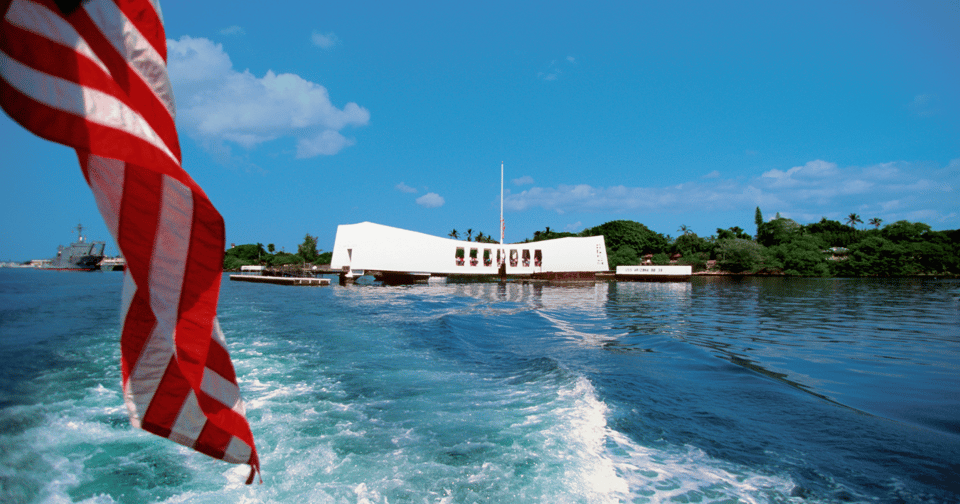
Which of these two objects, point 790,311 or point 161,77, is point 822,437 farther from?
point 790,311

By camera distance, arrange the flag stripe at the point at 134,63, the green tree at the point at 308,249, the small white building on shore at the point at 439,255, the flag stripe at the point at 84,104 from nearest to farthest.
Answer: the flag stripe at the point at 84,104
the flag stripe at the point at 134,63
the small white building on shore at the point at 439,255
the green tree at the point at 308,249

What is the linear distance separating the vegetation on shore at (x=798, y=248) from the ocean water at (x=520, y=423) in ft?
182

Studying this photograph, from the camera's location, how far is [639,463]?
3469 mm

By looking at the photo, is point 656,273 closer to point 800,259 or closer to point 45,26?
point 800,259

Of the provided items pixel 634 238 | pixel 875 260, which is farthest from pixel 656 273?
pixel 875 260

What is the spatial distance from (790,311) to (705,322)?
5866 mm

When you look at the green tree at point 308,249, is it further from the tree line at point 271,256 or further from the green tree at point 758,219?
the green tree at point 758,219

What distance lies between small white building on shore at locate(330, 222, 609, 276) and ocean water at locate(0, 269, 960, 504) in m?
21.4

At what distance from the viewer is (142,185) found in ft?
3.71

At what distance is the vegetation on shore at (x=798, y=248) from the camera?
169ft

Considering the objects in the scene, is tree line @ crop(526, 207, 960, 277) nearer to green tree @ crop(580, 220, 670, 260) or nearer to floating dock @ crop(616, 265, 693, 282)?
green tree @ crop(580, 220, 670, 260)

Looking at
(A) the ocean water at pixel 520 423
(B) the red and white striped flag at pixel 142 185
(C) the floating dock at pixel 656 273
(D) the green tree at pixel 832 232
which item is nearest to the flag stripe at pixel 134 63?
(B) the red and white striped flag at pixel 142 185

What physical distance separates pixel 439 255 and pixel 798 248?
5446 centimetres

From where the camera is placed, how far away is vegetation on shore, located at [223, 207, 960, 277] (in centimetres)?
5156
